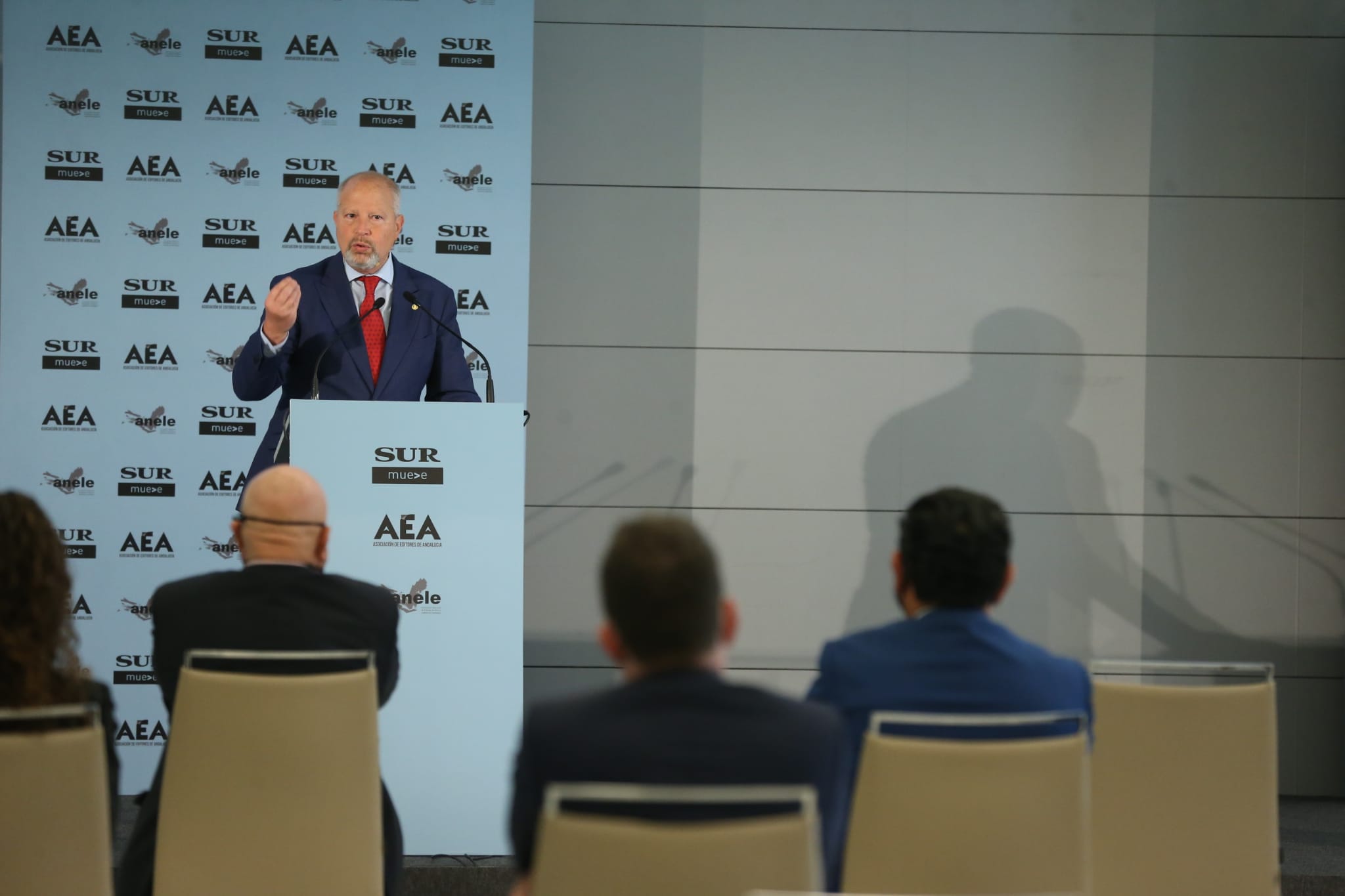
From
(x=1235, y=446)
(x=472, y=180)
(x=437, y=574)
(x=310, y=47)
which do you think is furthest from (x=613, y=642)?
(x=1235, y=446)

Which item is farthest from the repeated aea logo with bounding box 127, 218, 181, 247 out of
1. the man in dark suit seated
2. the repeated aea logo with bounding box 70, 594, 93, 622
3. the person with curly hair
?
the person with curly hair

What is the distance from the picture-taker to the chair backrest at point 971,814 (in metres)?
1.90

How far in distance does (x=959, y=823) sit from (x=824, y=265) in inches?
150

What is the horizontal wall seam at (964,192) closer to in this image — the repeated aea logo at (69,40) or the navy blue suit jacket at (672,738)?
the repeated aea logo at (69,40)

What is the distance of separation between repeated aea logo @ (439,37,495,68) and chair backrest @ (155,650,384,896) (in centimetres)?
338

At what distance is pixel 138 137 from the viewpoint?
5078 millimetres

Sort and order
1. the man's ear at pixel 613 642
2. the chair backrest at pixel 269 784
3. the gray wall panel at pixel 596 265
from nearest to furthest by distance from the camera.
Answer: the man's ear at pixel 613 642
the chair backrest at pixel 269 784
the gray wall panel at pixel 596 265

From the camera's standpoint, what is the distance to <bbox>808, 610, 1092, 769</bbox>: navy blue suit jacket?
2.05 m

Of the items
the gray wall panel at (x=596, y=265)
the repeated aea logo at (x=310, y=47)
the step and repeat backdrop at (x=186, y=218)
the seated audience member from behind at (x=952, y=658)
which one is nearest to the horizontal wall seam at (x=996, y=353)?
the gray wall panel at (x=596, y=265)

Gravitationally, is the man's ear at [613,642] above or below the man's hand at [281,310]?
below

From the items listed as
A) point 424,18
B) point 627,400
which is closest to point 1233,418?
point 627,400

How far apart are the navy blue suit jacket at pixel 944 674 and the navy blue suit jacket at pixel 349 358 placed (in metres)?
2.53

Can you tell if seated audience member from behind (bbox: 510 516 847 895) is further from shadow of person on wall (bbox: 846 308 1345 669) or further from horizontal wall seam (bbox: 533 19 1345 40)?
horizontal wall seam (bbox: 533 19 1345 40)

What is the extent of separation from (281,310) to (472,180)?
4.33ft
